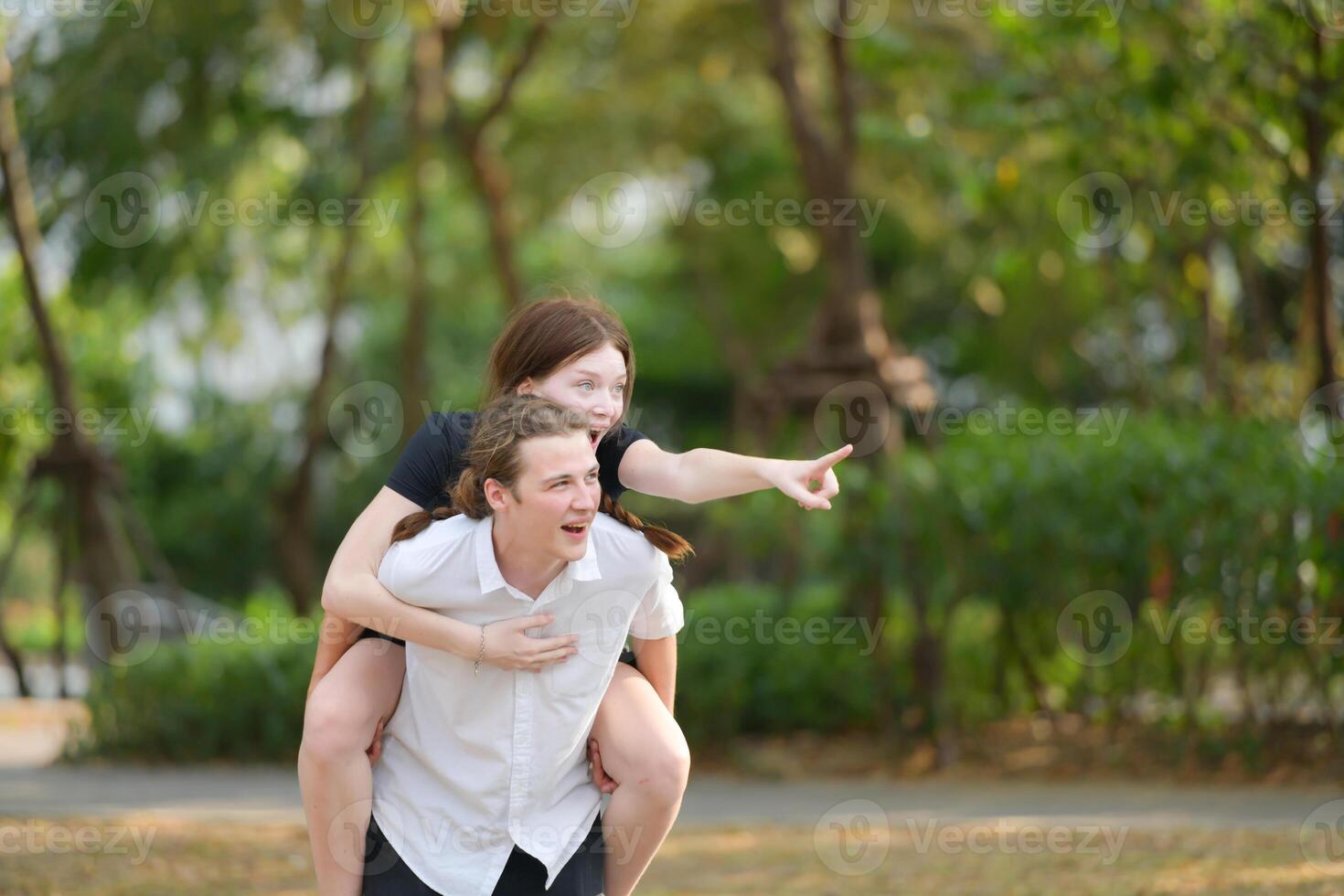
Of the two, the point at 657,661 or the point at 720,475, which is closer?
the point at 720,475

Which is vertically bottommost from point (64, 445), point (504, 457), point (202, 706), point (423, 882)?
point (202, 706)

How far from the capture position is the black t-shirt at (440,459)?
3512mm

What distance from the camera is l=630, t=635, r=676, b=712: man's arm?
358 centimetres

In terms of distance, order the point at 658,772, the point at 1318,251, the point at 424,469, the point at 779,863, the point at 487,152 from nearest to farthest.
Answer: the point at 658,772 < the point at 424,469 < the point at 779,863 < the point at 1318,251 < the point at 487,152

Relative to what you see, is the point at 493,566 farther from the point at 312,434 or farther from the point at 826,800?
the point at 312,434

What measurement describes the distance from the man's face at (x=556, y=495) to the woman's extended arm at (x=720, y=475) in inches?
9.9

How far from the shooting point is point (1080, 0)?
324 inches

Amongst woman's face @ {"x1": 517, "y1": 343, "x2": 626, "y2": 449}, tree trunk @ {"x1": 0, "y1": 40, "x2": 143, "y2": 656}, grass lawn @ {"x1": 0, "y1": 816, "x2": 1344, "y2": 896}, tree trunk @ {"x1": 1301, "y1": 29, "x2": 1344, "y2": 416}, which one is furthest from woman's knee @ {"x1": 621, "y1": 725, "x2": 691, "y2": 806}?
tree trunk @ {"x1": 0, "y1": 40, "x2": 143, "y2": 656}

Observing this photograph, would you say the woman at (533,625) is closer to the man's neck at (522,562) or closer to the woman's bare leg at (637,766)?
the woman's bare leg at (637,766)

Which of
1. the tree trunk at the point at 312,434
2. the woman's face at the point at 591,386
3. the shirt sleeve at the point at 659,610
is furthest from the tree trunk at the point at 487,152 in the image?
the shirt sleeve at the point at 659,610

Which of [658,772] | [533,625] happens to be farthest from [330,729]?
[658,772]

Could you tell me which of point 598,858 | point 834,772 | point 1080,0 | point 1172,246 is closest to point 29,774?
point 834,772

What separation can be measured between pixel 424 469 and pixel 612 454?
46 centimetres

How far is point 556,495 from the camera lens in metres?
3.12
